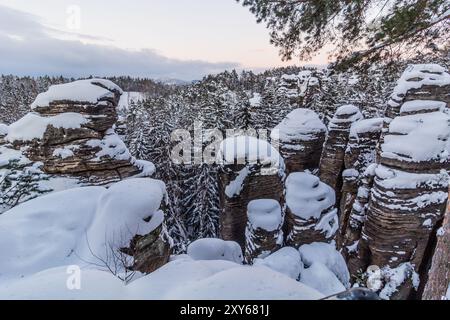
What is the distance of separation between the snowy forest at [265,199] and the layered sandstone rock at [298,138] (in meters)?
0.10

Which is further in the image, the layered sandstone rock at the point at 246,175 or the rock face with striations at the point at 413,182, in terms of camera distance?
the layered sandstone rock at the point at 246,175

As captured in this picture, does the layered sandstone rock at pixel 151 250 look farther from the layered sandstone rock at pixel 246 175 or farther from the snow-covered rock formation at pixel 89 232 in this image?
the layered sandstone rock at pixel 246 175

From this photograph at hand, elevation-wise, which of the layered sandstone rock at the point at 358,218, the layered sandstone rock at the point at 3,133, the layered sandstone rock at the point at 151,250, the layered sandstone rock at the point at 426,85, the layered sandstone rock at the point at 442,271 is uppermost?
the layered sandstone rock at the point at 426,85

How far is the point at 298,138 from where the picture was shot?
19906mm

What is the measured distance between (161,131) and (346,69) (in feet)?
77.8

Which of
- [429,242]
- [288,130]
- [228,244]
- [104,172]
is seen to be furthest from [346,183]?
[104,172]

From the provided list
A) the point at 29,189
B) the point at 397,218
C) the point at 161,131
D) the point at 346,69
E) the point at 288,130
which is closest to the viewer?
the point at 346,69

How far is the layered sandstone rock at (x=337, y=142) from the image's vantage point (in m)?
22.1

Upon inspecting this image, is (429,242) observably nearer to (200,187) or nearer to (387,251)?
(387,251)

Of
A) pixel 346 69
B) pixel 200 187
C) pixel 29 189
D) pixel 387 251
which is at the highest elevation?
pixel 346 69

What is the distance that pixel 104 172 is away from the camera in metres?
12.6

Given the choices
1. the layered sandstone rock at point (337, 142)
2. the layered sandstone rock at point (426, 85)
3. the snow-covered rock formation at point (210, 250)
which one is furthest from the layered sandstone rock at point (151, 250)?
the layered sandstone rock at point (337, 142)

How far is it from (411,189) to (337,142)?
10292 millimetres

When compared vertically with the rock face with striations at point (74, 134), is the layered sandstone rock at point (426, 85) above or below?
above
